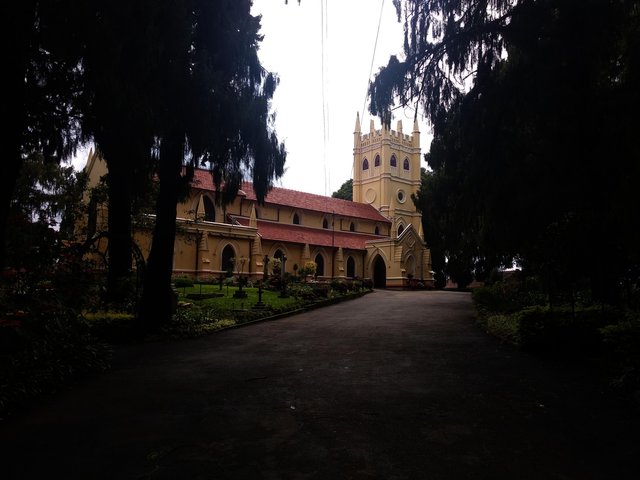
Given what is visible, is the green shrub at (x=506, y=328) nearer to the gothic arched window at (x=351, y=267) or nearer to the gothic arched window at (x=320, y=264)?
the gothic arched window at (x=320, y=264)

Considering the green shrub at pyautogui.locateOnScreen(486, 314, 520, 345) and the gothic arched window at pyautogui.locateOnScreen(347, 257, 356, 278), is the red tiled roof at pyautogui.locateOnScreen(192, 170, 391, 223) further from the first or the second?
the green shrub at pyautogui.locateOnScreen(486, 314, 520, 345)

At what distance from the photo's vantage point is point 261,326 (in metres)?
13.6

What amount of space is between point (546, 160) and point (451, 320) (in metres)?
6.45

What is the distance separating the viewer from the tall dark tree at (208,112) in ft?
25.2

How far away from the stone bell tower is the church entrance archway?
7.32m

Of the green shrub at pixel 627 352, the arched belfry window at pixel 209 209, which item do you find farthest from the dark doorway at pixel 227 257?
the green shrub at pixel 627 352

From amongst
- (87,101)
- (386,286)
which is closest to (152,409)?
(87,101)

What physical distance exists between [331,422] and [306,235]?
119 ft

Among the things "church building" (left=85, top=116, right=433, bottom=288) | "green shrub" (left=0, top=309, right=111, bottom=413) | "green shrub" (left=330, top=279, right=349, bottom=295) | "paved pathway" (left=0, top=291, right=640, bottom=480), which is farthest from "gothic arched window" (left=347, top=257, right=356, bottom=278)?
"green shrub" (left=0, top=309, right=111, bottom=413)

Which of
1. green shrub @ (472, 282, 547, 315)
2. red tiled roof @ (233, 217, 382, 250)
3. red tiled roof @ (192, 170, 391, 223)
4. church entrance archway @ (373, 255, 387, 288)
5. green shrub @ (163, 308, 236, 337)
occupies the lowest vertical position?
green shrub @ (163, 308, 236, 337)

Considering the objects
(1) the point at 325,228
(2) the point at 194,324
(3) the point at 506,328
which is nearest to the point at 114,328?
(2) the point at 194,324

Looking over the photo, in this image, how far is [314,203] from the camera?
4500 centimetres

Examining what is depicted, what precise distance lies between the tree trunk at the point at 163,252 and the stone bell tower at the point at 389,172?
130 ft

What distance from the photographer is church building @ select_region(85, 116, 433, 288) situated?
33.1 meters
